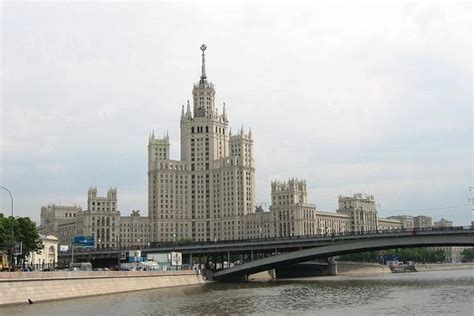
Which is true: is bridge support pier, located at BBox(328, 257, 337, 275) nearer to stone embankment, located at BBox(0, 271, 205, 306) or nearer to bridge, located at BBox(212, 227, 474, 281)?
bridge, located at BBox(212, 227, 474, 281)

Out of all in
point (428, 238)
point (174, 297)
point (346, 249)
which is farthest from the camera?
point (346, 249)

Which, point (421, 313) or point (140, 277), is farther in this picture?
point (140, 277)

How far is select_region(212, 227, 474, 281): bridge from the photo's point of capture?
10872 centimetres

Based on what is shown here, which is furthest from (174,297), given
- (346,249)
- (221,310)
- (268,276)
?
(268,276)

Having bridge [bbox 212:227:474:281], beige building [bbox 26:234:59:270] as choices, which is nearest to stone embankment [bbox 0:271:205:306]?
bridge [bbox 212:227:474:281]

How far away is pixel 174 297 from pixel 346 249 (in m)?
47.8

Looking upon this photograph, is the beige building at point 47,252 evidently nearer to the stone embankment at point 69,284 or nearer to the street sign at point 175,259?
the street sign at point 175,259

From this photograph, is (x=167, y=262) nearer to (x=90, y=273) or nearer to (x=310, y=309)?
(x=90, y=273)

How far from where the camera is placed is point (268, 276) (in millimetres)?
160125

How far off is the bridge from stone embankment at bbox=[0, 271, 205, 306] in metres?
23.0

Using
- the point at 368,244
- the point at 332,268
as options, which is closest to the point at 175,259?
the point at 368,244

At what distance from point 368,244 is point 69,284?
59614 mm

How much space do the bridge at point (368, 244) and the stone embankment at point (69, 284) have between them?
23.0 meters

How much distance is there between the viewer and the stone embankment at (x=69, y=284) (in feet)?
215
